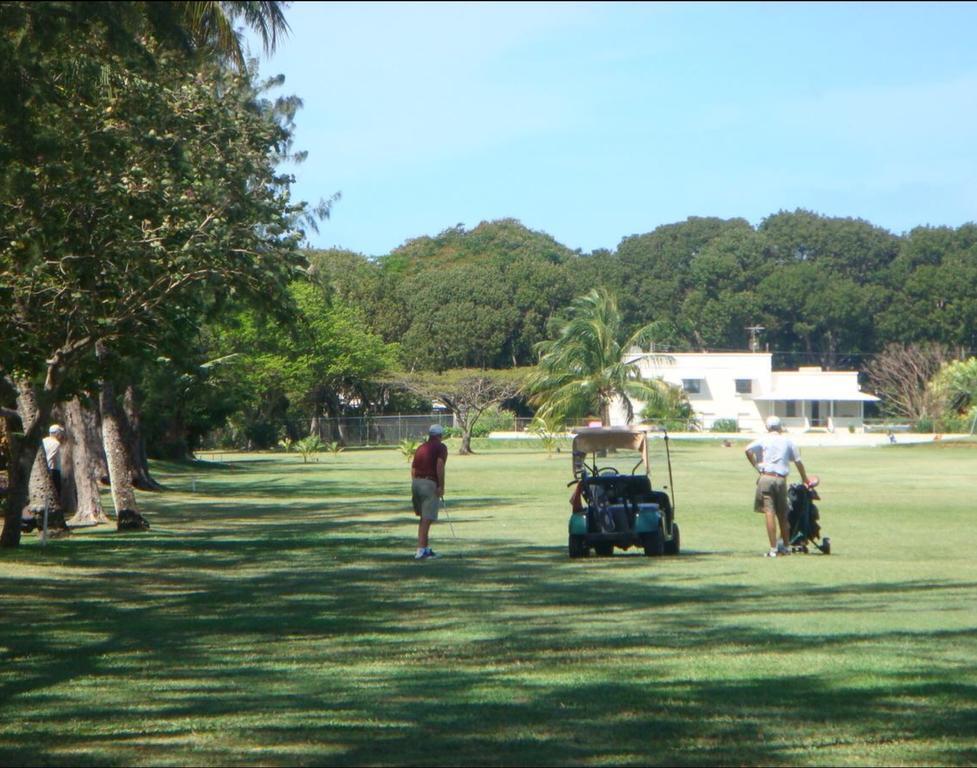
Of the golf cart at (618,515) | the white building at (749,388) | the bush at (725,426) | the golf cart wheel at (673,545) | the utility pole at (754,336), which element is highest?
the utility pole at (754,336)

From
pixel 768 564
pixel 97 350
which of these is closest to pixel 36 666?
pixel 768 564

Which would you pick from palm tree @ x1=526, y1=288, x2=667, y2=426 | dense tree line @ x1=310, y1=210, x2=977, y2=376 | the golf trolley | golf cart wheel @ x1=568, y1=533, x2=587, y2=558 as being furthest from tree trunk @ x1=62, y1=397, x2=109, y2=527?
dense tree line @ x1=310, y1=210, x2=977, y2=376

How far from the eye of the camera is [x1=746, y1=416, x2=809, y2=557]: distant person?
60.3ft

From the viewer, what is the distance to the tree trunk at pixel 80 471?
25.6 meters

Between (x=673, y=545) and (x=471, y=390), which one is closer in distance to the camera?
(x=673, y=545)

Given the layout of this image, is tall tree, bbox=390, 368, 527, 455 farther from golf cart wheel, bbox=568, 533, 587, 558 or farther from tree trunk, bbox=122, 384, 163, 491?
golf cart wheel, bbox=568, 533, 587, 558

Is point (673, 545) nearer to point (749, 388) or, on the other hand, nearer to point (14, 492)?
point (14, 492)

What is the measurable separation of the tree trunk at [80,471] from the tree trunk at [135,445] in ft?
15.4

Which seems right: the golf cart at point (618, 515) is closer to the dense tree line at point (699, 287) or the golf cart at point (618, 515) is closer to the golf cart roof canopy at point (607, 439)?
the golf cart roof canopy at point (607, 439)

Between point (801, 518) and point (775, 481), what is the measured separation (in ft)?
3.21

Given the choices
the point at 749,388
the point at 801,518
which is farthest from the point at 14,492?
the point at 749,388

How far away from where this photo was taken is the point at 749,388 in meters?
97.0

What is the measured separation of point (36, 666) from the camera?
1023 cm

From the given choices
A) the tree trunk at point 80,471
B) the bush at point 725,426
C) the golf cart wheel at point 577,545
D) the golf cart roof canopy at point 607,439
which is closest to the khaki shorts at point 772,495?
the golf cart roof canopy at point 607,439
